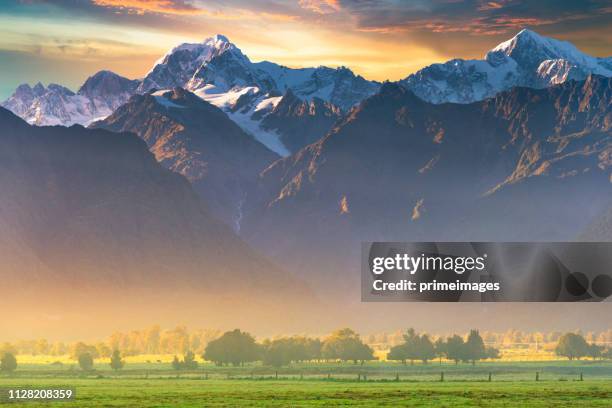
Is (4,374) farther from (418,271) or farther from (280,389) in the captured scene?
(418,271)

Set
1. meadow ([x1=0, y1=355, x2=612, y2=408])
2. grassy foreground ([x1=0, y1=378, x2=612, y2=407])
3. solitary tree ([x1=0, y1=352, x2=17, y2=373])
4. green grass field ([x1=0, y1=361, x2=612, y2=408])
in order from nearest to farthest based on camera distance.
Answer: grassy foreground ([x1=0, y1=378, x2=612, y2=407])
green grass field ([x1=0, y1=361, x2=612, y2=408])
meadow ([x1=0, y1=355, x2=612, y2=408])
solitary tree ([x1=0, y1=352, x2=17, y2=373])

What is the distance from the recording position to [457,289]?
10938 cm

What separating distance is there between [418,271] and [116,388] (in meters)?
62.8

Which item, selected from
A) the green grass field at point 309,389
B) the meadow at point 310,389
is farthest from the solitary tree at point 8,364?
the meadow at point 310,389

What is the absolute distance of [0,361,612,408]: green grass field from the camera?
134m

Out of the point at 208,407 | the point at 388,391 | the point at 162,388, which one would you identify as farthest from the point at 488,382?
the point at 208,407

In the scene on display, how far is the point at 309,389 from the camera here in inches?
6378

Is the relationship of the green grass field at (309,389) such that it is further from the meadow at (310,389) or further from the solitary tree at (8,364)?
the solitary tree at (8,364)

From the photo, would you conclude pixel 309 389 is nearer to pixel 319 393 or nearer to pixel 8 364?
pixel 319 393

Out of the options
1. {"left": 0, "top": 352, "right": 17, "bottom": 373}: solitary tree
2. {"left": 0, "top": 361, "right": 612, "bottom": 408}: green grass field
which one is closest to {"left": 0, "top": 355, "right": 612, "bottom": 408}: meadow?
{"left": 0, "top": 361, "right": 612, "bottom": 408}: green grass field

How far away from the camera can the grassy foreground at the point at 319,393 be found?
133125 mm

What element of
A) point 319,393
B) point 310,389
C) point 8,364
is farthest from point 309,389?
point 8,364

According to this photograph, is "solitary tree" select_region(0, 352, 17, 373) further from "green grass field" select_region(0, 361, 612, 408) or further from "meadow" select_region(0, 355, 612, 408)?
"meadow" select_region(0, 355, 612, 408)

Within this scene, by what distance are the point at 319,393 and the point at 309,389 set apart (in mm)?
10623
